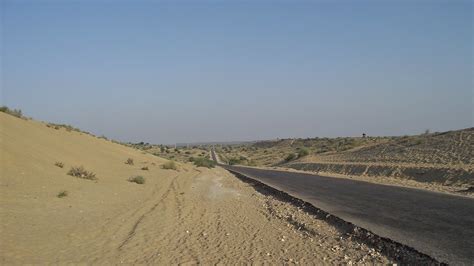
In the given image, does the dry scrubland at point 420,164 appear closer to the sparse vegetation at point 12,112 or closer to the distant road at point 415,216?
the distant road at point 415,216

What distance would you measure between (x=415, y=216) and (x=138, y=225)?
8.76m

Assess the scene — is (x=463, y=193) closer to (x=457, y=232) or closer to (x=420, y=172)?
(x=457, y=232)

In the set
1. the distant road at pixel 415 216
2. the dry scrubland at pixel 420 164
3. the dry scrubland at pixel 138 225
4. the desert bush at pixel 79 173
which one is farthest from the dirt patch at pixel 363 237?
the desert bush at pixel 79 173

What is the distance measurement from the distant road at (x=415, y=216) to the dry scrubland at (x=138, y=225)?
3.62ft

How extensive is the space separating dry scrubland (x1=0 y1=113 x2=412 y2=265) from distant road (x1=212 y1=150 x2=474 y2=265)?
1.10 meters

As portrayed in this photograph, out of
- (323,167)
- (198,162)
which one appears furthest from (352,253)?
(198,162)

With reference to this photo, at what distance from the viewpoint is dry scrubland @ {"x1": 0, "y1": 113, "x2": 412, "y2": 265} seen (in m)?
10.3

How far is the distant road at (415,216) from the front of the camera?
10.4 metres

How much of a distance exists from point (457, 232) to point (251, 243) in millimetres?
5300

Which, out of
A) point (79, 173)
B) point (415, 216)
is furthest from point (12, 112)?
point (415, 216)

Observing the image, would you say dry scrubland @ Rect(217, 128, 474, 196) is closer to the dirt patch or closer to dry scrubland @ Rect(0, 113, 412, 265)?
the dirt patch

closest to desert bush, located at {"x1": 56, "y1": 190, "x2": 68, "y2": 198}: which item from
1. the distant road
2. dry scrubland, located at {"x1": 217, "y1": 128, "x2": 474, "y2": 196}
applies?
the distant road

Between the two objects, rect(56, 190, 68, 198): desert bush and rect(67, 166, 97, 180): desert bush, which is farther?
rect(67, 166, 97, 180): desert bush

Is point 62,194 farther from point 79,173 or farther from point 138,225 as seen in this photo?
point 79,173
